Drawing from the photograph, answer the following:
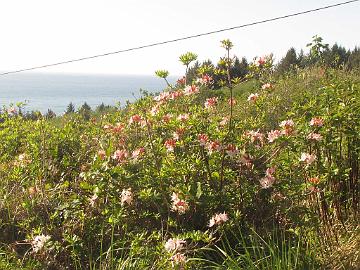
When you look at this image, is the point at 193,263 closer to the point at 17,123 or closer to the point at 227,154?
the point at 227,154

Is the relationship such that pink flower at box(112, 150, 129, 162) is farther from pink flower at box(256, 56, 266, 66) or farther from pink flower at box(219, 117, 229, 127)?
pink flower at box(256, 56, 266, 66)

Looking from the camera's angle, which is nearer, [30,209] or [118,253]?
[118,253]

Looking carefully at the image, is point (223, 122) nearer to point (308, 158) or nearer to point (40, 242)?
point (308, 158)

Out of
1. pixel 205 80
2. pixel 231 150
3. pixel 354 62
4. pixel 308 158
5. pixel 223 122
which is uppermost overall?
pixel 205 80

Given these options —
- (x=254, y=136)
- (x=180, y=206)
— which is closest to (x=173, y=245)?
(x=180, y=206)

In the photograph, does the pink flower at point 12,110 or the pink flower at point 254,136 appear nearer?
the pink flower at point 254,136

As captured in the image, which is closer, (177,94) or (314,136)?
(314,136)

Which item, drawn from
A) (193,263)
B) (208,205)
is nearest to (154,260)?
(193,263)

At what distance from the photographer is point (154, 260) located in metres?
2.75

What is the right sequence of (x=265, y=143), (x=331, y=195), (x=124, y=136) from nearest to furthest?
(x=331, y=195)
(x=265, y=143)
(x=124, y=136)

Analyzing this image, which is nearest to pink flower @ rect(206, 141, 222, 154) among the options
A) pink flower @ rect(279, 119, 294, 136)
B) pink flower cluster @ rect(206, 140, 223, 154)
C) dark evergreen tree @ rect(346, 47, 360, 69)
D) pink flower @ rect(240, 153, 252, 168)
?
pink flower cluster @ rect(206, 140, 223, 154)

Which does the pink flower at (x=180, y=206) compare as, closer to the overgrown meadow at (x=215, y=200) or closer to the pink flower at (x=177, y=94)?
the overgrown meadow at (x=215, y=200)

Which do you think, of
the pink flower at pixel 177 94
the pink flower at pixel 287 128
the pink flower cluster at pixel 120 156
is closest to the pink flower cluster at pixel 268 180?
the pink flower at pixel 287 128

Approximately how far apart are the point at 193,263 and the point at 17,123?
362cm
